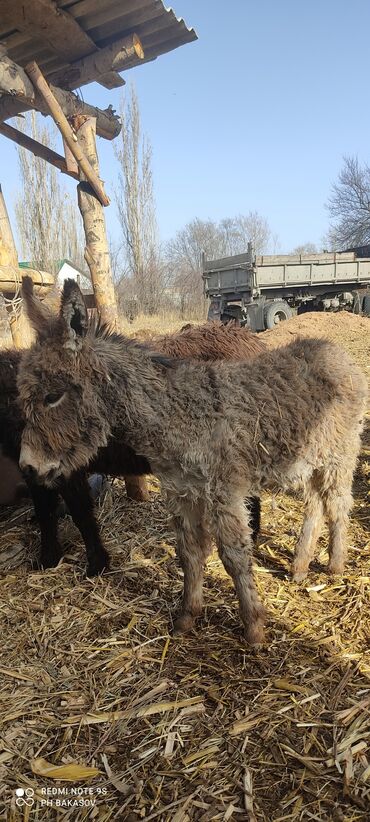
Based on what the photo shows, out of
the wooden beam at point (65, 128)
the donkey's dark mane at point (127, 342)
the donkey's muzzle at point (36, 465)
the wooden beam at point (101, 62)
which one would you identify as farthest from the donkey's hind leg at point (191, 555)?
the wooden beam at point (101, 62)

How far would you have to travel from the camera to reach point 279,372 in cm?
345

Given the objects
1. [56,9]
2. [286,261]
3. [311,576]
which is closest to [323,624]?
[311,576]

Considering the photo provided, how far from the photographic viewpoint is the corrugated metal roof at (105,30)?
4523mm

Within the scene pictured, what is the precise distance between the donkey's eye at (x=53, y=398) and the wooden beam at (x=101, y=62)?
4167 millimetres

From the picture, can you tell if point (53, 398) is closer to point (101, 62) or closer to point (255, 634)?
point (255, 634)

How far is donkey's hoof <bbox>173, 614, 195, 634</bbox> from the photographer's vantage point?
132 inches

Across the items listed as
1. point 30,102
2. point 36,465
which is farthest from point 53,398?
point 30,102

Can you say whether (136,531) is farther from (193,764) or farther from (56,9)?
(56,9)

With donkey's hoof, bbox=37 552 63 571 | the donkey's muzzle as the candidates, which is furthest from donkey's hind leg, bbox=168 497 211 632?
donkey's hoof, bbox=37 552 63 571

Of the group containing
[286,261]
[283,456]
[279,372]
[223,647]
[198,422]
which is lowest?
[223,647]

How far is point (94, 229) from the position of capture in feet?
19.4

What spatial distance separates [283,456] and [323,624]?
1186 millimetres

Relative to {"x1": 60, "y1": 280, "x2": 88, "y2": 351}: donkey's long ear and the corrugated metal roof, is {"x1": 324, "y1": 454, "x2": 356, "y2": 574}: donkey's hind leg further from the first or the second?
the corrugated metal roof

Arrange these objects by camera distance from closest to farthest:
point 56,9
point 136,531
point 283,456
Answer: point 283,456, point 56,9, point 136,531
